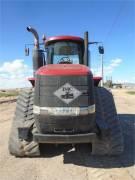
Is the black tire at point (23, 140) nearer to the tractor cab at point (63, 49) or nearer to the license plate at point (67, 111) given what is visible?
the license plate at point (67, 111)

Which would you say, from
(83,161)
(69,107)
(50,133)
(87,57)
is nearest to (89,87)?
(69,107)

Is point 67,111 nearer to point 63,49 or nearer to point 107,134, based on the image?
point 107,134

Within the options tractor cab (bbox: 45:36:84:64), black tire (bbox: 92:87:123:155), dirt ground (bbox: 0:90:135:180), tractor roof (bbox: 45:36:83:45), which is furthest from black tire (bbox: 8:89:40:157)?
tractor roof (bbox: 45:36:83:45)

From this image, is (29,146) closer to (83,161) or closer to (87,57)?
(83,161)

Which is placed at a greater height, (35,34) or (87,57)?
(35,34)

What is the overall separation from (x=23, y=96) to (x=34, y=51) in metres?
1.55

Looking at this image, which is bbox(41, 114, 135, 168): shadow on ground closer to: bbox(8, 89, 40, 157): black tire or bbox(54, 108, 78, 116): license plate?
bbox(8, 89, 40, 157): black tire

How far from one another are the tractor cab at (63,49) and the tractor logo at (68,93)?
6.46ft

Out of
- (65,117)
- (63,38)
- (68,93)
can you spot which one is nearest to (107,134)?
(65,117)

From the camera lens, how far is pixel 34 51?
25.8 feet

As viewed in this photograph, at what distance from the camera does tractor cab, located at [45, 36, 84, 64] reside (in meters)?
7.35

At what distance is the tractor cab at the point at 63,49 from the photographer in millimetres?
7348

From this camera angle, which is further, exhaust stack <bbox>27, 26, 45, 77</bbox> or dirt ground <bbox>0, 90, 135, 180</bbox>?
exhaust stack <bbox>27, 26, 45, 77</bbox>

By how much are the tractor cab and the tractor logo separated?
1970 millimetres
